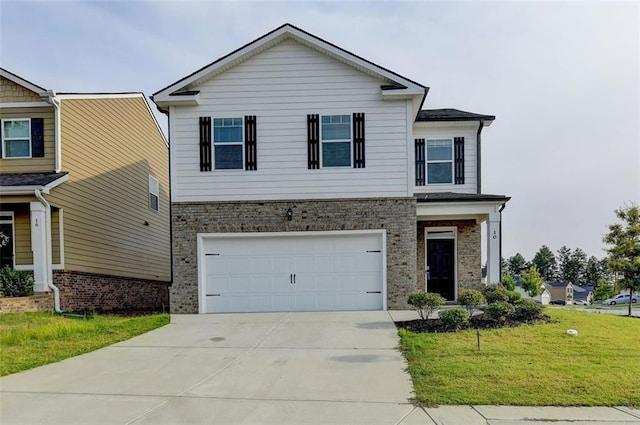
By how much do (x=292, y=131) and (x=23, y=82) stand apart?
354 inches

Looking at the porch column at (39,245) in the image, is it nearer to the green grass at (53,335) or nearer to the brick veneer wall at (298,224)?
the green grass at (53,335)

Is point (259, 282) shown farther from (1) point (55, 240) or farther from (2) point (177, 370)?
(1) point (55, 240)

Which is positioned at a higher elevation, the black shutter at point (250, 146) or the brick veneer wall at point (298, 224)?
the black shutter at point (250, 146)

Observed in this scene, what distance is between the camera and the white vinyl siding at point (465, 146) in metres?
14.2

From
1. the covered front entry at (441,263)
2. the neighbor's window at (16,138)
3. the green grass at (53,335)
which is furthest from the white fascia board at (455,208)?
the neighbor's window at (16,138)

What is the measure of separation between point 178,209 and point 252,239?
2233 mm

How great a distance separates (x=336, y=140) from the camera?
12406 mm

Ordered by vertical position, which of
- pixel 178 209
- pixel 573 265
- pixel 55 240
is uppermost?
pixel 178 209

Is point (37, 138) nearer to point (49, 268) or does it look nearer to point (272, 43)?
point (49, 268)

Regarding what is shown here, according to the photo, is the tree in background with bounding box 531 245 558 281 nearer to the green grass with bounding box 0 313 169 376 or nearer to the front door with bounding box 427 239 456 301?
the front door with bounding box 427 239 456 301

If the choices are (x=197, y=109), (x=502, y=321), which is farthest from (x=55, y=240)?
(x=502, y=321)

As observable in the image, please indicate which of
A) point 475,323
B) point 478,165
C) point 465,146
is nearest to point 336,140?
point 465,146

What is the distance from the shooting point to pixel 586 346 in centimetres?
785

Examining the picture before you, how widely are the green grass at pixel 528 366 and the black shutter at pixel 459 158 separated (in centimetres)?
601
